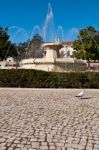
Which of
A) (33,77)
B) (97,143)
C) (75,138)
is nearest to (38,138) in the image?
(75,138)

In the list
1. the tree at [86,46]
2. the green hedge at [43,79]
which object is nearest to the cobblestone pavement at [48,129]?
the green hedge at [43,79]

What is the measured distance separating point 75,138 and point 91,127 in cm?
126

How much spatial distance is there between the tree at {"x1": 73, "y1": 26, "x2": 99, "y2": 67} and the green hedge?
3791cm

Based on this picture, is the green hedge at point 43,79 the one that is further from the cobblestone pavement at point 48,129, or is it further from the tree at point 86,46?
the tree at point 86,46

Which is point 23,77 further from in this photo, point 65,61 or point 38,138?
point 38,138

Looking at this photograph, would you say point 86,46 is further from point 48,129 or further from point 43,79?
point 48,129

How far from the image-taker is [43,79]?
2278 cm

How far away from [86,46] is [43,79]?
3957 cm

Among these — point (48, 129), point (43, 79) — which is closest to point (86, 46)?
point (43, 79)

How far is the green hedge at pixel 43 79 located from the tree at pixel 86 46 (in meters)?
37.9

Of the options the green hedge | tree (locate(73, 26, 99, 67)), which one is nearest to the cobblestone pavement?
the green hedge

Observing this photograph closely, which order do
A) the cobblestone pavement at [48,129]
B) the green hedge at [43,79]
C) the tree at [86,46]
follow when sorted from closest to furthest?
the cobblestone pavement at [48,129] < the green hedge at [43,79] < the tree at [86,46]

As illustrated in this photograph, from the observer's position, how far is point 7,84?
75.7ft

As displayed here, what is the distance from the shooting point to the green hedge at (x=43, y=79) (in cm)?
2278
